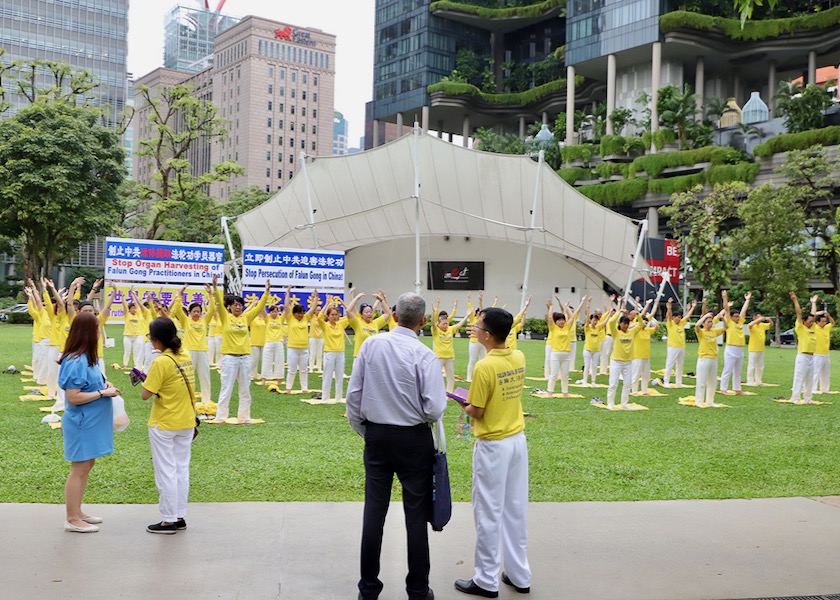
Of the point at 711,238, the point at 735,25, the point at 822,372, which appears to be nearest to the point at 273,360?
the point at 822,372

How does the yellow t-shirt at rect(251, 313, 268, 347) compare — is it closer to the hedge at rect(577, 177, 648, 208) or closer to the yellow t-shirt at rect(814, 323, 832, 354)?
the yellow t-shirt at rect(814, 323, 832, 354)

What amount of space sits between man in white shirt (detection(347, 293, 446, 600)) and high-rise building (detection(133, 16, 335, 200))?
112 m

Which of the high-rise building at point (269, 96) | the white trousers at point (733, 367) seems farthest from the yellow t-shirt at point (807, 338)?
the high-rise building at point (269, 96)

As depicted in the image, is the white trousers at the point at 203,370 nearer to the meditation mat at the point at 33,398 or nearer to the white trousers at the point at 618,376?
the meditation mat at the point at 33,398

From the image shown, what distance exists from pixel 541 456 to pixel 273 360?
8996mm

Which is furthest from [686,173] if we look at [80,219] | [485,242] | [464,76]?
[80,219]

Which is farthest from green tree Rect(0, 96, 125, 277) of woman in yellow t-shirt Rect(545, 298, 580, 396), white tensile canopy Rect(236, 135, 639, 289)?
woman in yellow t-shirt Rect(545, 298, 580, 396)

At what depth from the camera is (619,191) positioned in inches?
2222

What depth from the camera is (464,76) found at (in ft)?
260

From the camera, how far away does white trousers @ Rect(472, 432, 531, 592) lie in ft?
15.7

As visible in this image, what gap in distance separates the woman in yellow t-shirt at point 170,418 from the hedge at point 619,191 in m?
51.5

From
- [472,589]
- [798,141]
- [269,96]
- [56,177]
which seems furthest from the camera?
[269,96]

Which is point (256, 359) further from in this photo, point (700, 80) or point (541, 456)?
point (700, 80)

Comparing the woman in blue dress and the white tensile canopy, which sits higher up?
the white tensile canopy
